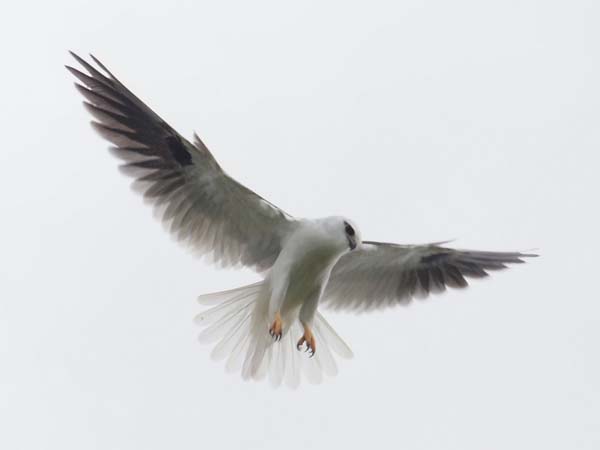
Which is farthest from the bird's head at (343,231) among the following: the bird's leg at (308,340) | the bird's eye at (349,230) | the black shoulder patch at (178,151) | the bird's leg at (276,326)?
the black shoulder patch at (178,151)

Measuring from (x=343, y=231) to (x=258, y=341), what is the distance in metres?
1.31

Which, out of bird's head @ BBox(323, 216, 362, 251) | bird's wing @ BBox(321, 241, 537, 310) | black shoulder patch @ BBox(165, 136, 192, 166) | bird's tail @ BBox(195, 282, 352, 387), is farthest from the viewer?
bird's wing @ BBox(321, 241, 537, 310)

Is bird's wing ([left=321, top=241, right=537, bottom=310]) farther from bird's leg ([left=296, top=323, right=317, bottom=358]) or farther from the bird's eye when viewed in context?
the bird's eye

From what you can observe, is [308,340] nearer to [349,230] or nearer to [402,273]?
[349,230]

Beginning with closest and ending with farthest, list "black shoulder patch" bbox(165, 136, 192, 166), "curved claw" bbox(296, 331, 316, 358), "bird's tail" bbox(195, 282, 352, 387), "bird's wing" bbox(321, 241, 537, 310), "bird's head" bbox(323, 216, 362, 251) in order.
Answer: "bird's head" bbox(323, 216, 362, 251) < "black shoulder patch" bbox(165, 136, 192, 166) < "curved claw" bbox(296, 331, 316, 358) < "bird's tail" bbox(195, 282, 352, 387) < "bird's wing" bbox(321, 241, 537, 310)

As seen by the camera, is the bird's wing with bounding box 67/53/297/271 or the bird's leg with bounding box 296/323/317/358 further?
the bird's leg with bounding box 296/323/317/358

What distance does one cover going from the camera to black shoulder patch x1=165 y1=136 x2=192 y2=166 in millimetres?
10430

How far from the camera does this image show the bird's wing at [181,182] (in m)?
10.4

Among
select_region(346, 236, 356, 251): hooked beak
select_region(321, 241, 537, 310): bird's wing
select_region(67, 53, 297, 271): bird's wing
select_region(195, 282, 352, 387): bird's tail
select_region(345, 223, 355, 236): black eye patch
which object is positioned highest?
select_region(67, 53, 297, 271): bird's wing

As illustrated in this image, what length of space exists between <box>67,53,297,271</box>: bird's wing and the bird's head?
38 centimetres

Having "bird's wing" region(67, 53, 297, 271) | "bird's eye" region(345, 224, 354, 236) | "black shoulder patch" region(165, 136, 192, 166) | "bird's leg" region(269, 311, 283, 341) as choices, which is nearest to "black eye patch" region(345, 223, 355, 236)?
"bird's eye" region(345, 224, 354, 236)

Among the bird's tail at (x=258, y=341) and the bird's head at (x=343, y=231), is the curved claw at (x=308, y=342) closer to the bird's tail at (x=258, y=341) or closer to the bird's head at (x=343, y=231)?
the bird's tail at (x=258, y=341)

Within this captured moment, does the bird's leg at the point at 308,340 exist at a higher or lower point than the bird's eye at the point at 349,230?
lower

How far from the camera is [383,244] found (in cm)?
1114
